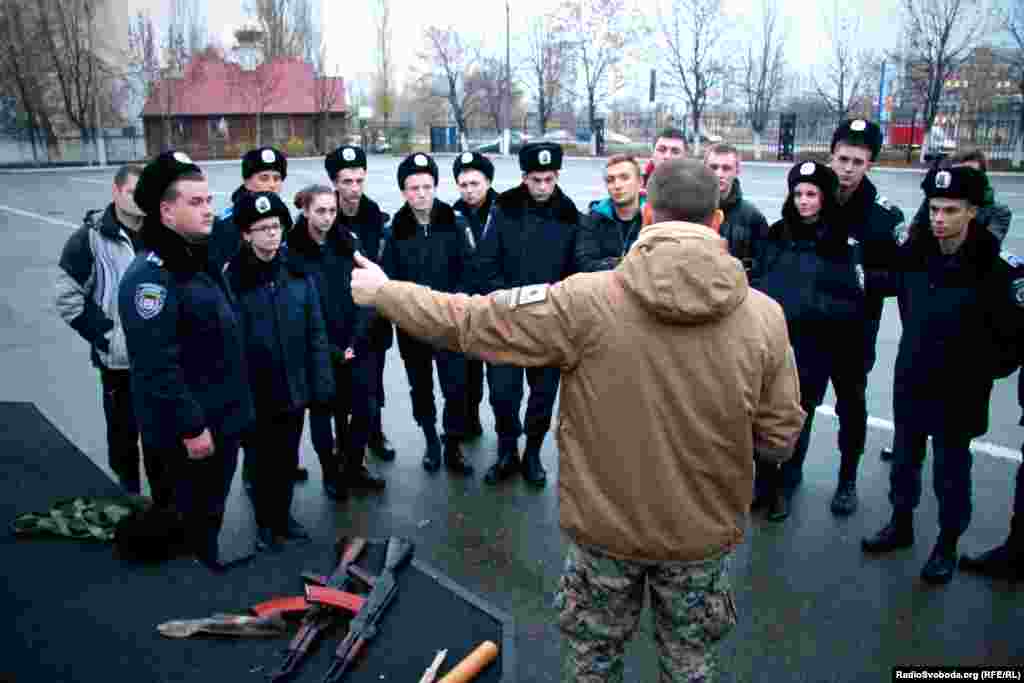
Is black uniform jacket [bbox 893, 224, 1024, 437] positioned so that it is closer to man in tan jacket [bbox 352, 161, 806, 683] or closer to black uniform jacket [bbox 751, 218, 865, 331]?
black uniform jacket [bbox 751, 218, 865, 331]

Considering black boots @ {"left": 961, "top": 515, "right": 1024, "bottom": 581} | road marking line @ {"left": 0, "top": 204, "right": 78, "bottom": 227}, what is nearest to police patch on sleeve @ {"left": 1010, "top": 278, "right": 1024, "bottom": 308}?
black boots @ {"left": 961, "top": 515, "right": 1024, "bottom": 581}

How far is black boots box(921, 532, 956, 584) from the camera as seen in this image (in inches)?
151

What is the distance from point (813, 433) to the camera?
586 cm

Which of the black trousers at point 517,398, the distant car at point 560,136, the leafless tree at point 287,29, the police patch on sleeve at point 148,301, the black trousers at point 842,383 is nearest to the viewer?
the police patch on sleeve at point 148,301

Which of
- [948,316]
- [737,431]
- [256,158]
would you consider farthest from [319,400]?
[948,316]

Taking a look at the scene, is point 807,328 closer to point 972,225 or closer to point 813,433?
point 972,225

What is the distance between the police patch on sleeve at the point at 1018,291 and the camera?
3.52 m

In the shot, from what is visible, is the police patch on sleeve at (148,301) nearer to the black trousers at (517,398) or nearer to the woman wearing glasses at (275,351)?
the woman wearing glasses at (275,351)

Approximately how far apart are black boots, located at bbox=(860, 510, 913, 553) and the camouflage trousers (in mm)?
2197

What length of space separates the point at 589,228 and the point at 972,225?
2.13 meters

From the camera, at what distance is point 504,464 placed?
16.9 feet

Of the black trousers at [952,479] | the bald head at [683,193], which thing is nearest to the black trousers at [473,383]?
the black trousers at [952,479]

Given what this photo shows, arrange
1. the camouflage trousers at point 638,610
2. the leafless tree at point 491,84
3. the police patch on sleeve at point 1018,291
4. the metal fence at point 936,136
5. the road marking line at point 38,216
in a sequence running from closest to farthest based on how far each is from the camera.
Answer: the camouflage trousers at point 638,610 < the police patch on sleeve at point 1018,291 < the road marking line at point 38,216 < the metal fence at point 936,136 < the leafless tree at point 491,84

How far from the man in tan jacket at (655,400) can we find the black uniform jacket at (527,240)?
102 inches
